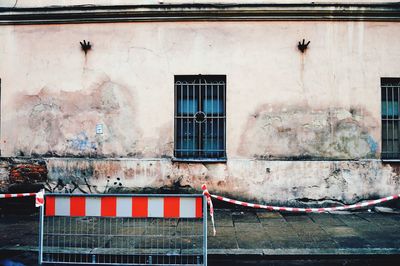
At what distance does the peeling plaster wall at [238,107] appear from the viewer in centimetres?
824

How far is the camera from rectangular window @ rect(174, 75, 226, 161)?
8.52 metres

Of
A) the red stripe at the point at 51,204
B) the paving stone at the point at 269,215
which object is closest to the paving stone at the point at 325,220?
the paving stone at the point at 269,215

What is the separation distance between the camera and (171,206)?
472cm

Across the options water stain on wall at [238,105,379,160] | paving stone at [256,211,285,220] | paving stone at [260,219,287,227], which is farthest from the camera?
water stain on wall at [238,105,379,160]

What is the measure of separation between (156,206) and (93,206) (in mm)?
912

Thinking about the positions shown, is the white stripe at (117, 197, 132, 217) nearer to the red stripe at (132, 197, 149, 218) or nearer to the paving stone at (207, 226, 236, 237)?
the red stripe at (132, 197, 149, 218)

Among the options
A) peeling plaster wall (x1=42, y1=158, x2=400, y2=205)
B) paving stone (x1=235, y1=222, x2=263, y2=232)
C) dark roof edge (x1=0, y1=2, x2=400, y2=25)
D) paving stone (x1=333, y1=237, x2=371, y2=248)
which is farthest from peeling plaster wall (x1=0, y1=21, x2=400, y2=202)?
paving stone (x1=333, y1=237, x2=371, y2=248)

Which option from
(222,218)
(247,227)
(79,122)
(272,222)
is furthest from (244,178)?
(79,122)

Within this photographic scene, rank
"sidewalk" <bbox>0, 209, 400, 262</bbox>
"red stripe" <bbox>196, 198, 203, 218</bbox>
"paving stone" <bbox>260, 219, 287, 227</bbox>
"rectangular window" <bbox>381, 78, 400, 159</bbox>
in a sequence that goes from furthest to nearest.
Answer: "rectangular window" <bbox>381, 78, 400, 159</bbox>
"paving stone" <bbox>260, 219, 287, 227</bbox>
"sidewalk" <bbox>0, 209, 400, 262</bbox>
"red stripe" <bbox>196, 198, 203, 218</bbox>

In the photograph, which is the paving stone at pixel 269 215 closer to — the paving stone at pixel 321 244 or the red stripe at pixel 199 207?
the paving stone at pixel 321 244

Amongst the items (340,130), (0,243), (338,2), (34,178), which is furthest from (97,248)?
(338,2)

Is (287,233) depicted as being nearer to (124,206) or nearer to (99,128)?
(124,206)

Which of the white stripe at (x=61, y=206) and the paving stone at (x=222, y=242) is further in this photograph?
the paving stone at (x=222, y=242)

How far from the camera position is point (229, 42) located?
8.42 m
